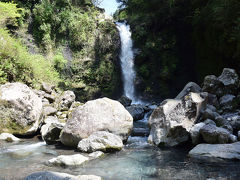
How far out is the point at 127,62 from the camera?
18.1 metres

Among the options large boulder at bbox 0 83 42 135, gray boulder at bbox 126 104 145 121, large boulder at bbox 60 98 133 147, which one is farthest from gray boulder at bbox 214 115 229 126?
large boulder at bbox 0 83 42 135

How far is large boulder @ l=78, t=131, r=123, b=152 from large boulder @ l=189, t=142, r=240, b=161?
205cm

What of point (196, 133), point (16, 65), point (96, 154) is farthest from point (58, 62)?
point (196, 133)

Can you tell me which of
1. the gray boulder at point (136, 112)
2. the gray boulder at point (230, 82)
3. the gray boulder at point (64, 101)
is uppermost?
the gray boulder at point (230, 82)

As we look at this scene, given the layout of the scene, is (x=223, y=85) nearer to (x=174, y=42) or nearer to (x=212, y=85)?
(x=212, y=85)

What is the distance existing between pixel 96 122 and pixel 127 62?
11837mm

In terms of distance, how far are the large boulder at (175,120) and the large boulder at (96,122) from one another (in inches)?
36.5

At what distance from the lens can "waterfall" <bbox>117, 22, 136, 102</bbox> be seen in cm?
1725

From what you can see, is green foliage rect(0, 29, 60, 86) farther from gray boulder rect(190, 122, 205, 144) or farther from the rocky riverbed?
gray boulder rect(190, 122, 205, 144)

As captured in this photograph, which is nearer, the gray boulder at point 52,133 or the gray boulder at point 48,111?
the gray boulder at point 52,133

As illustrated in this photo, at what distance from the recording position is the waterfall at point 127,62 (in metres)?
17.2

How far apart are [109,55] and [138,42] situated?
284 cm

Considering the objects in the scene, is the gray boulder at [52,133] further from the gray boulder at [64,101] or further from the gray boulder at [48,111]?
the gray boulder at [64,101]

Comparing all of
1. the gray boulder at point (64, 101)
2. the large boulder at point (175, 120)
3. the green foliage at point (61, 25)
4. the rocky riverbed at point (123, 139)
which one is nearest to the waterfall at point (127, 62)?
the green foliage at point (61, 25)
